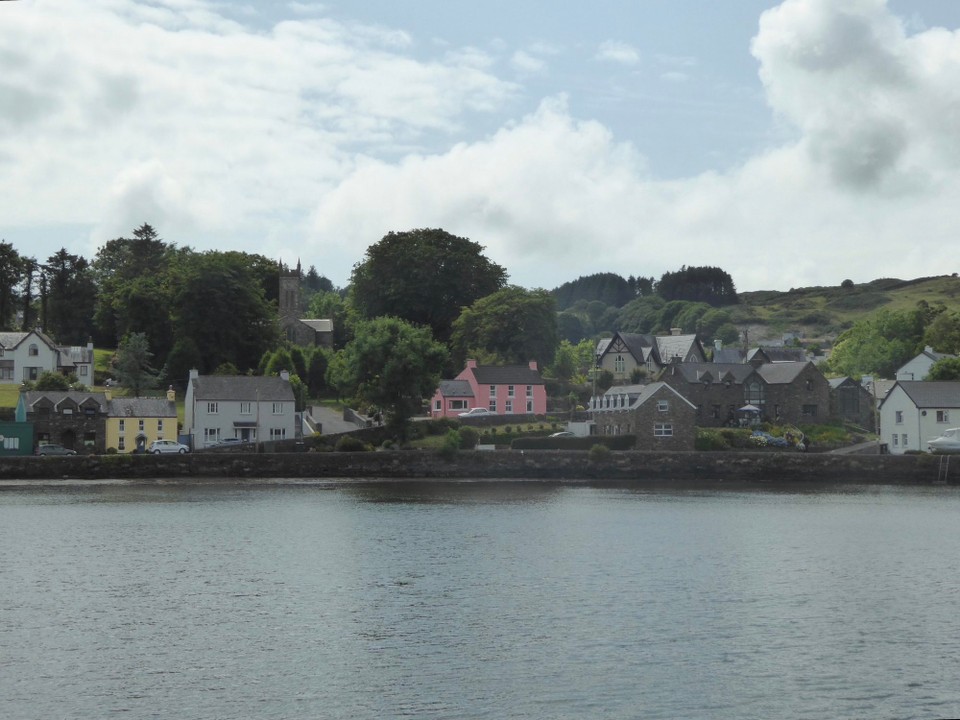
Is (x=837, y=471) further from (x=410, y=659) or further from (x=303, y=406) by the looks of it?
(x=410, y=659)

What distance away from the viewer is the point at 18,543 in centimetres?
4544

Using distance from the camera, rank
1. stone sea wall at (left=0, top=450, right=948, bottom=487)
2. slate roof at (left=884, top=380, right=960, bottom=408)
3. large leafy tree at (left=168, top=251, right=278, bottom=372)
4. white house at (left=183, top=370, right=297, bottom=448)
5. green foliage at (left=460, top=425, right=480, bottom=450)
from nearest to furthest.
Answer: stone sea wall at (left=0, top=450, right=948, bottom=487) < green foliage at (left=460, top=425, right=480, bottom=450) < slate roof at (left=884, top=380, right=960, bottom=408) < white house at (left=183, top=370, right=297, bottom=448) < large leafy tree at (left=168, top=251, right=278, bottom=372)

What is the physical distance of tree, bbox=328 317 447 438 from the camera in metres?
Result: 85.8

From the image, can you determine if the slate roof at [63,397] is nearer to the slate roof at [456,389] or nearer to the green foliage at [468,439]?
the green foliage at [468,439]

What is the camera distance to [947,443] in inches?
3241

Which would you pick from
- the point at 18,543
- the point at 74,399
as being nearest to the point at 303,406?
the point at 74,399

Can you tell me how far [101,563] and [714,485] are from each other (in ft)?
154

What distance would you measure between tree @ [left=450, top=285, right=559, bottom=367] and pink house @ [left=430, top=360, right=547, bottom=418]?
9.36 metres

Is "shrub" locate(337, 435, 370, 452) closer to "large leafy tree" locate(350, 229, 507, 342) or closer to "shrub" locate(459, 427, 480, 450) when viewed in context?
"shrub" locate(459, 427, 480, 450)

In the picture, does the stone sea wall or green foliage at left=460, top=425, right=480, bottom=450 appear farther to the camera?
green foliage at left=460, top=425, right=480, bottom=450

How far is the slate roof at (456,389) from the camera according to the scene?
340ft

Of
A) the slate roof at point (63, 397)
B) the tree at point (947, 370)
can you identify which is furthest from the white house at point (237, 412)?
the tree at point (947, 370)

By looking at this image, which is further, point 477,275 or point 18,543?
point 477,275

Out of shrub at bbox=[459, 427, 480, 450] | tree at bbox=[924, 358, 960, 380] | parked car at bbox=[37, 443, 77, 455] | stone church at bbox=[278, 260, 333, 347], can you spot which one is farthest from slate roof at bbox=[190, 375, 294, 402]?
tree at bbox=[924, 358, 960, 380]
